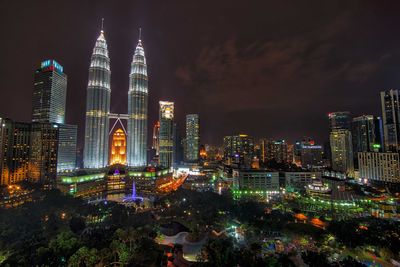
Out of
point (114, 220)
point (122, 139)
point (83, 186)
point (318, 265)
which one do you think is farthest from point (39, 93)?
point (318, 265)

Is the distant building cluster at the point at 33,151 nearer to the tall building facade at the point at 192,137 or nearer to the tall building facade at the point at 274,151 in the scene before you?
the tall building facade at the point at 192,137

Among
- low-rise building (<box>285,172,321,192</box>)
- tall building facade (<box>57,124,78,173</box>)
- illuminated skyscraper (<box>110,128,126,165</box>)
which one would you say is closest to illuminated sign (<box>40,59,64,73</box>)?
tall building facade (<box>57,124,78,173</box>)

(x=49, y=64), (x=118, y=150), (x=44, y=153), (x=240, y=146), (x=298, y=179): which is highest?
(x=49, y=64)

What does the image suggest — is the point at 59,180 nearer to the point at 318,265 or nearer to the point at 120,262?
the point at 120,262

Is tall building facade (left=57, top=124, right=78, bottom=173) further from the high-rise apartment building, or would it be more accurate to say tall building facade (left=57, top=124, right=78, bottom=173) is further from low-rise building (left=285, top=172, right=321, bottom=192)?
the high-rise apartment building

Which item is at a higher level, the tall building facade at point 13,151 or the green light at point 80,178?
the tall building facade at point 13,151

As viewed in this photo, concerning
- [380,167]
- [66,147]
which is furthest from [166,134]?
[380,167]

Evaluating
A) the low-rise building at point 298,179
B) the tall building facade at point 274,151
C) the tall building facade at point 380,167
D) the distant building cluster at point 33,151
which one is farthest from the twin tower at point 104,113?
the tall building facade at point 380,167

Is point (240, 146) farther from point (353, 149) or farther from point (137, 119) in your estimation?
point (137, 119)
